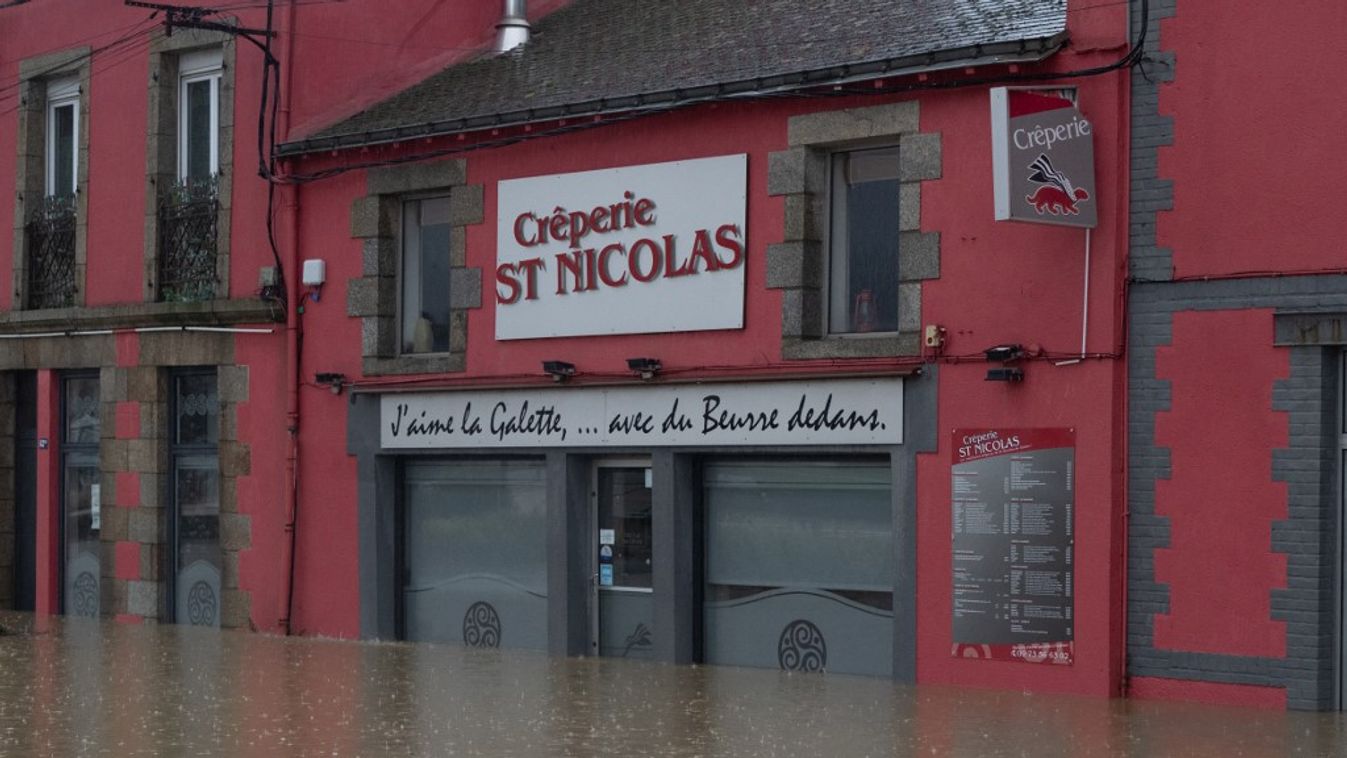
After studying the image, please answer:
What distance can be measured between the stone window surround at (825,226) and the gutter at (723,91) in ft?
1.13

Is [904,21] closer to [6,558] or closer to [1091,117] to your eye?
[1091,117]

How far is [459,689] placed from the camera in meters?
16.4

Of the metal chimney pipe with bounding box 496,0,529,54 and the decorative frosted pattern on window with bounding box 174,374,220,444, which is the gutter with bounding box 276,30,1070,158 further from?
the decorative frosted pattern on window with bounding box 174,374,220,444

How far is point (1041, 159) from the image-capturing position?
14969 millimetres

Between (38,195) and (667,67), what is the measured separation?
29.7ft

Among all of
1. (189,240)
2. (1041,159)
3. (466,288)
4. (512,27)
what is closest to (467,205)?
(466,288)

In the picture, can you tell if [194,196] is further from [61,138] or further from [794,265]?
[794,265]

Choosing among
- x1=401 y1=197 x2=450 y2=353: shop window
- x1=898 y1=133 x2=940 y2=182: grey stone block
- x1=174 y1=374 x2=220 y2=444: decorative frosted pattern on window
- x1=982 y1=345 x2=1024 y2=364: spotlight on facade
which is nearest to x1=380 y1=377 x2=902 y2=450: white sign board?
x1=401 y1=197 x2=450 y2=353: shop window

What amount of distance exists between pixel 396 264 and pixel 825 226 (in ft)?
16.2

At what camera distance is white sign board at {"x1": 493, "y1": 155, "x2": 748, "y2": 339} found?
17.7 metres

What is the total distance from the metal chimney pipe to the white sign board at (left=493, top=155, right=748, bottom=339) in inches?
98.8

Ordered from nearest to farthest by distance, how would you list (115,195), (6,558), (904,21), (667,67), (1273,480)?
(1273,480), (904,21), (667,67), (115,195), (6,558)

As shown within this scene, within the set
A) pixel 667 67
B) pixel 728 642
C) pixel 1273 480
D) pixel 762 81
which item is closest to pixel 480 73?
pixel 667 67

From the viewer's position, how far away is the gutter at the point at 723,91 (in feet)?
51.0
